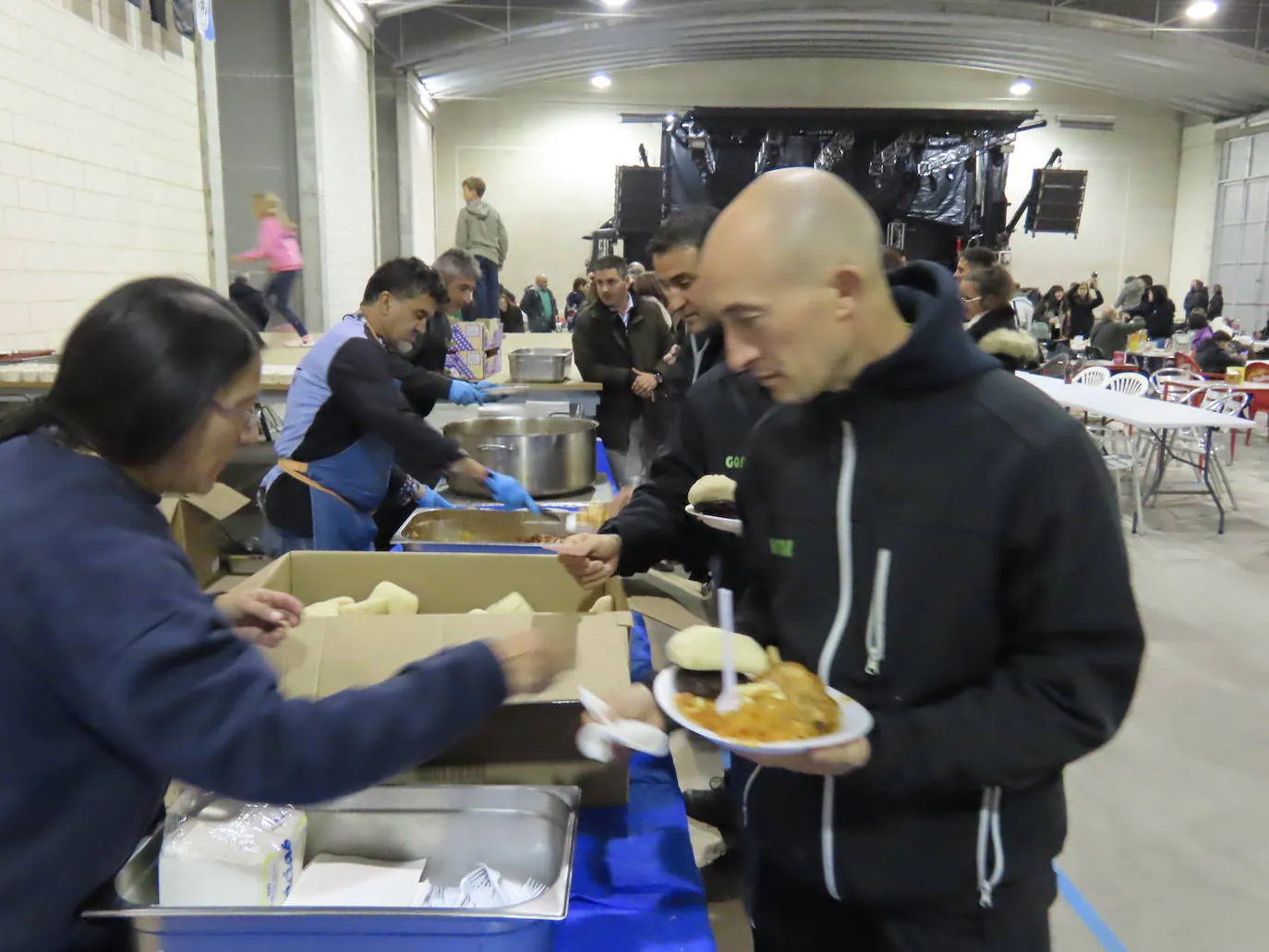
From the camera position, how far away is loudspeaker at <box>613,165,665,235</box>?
11.5 meters

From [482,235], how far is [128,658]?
9120mm

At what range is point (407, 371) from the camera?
117 inches

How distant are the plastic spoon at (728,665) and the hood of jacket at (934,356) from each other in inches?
11.1

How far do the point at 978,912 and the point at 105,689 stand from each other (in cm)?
90

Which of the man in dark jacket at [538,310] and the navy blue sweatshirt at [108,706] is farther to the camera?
the man in dark jacket at [538,310]

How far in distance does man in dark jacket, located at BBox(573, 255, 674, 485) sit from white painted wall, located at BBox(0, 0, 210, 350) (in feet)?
5.99

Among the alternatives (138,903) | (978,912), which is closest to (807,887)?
(978,912)

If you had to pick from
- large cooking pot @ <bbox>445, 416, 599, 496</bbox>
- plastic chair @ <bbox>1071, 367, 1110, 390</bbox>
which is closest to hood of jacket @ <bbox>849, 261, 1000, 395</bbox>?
large cooking pot @ <bbox>445, 416, 599, 496</bbox>

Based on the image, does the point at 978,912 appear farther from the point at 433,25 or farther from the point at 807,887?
the point at 433,25

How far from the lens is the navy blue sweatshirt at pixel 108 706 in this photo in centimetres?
77

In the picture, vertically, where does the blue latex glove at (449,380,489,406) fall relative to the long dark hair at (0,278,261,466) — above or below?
below

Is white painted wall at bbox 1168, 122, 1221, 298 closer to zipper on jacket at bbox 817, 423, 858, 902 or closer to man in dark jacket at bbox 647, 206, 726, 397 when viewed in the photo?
man in dark jacket at bbox 647, 206, 726, 397

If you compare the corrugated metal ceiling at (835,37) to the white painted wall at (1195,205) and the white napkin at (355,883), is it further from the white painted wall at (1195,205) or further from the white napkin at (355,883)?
the white napkin at (355,883)

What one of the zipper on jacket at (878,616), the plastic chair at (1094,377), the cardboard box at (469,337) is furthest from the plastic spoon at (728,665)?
the plastic chair at (1094,377)
